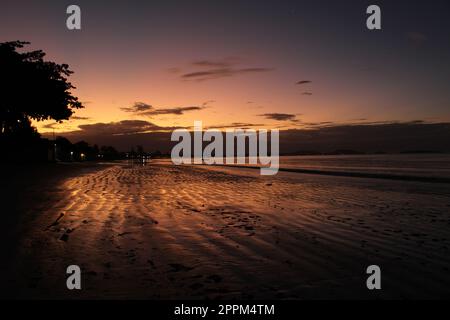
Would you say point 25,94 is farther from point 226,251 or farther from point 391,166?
point 391,166

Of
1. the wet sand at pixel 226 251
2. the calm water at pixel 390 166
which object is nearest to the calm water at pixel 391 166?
the calm water at pixel 390 166

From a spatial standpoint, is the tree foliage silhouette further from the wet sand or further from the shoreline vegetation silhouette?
the wet sand

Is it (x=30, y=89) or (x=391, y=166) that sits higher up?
(x=30, y=89)

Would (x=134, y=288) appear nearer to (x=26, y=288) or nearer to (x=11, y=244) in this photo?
(x=26, y=288)

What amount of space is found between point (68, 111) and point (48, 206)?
33976 mm

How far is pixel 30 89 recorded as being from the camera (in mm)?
38562

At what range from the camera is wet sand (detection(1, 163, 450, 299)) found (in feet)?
16.0

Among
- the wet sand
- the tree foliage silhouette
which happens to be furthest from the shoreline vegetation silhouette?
the wet sand

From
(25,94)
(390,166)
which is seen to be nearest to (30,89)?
(25,94)

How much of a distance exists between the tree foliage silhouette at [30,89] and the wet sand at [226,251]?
98.7 ft

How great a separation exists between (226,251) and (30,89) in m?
38.8

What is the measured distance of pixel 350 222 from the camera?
9945mm

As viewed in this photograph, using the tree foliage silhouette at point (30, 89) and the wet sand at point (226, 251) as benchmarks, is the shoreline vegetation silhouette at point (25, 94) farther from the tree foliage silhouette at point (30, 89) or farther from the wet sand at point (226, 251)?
the wet sand at point (226, 251)
